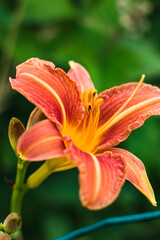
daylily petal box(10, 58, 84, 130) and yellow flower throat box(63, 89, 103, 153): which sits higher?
daylily petal box(10, 58, 84, 130)

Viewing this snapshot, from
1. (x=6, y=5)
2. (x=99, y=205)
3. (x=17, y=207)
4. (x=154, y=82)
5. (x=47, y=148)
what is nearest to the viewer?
(x=99, y=205)

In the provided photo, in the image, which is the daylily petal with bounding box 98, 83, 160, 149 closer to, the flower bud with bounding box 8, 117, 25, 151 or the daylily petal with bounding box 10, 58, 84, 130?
the daylily petal with bounding box 10, 58, 84, 130

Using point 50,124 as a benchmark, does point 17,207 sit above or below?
below

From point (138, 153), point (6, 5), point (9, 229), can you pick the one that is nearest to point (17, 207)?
point (9, 229)

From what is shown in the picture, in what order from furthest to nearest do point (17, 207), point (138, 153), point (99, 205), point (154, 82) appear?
point (154, 82)
point (138, 153)
point (17, 207)
point (99, 205)

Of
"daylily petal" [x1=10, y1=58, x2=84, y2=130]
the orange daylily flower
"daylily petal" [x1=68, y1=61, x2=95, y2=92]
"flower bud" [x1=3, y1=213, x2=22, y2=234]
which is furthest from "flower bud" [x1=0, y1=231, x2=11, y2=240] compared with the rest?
"daylily petal" [x1=68, y1=61, x2=95, y2=92]

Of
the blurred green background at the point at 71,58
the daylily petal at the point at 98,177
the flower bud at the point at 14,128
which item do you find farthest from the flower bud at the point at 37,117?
the blurred green background at the point at 71,58

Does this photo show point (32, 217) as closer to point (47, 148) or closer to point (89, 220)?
point (89, 220)
